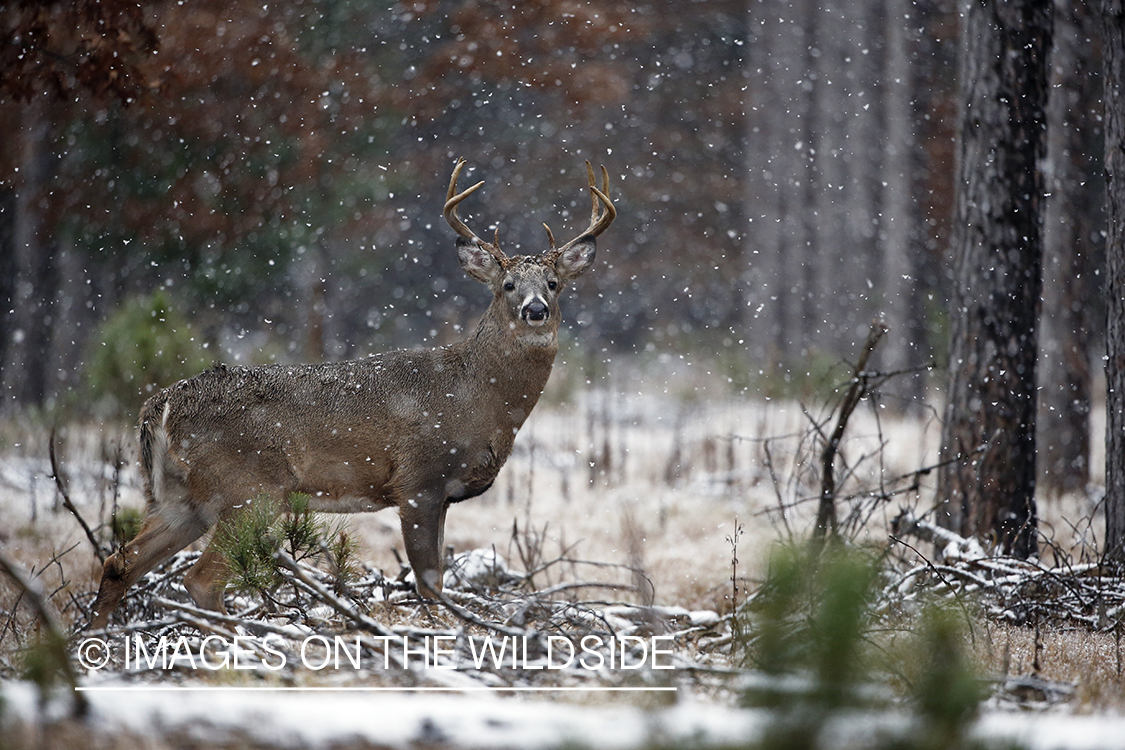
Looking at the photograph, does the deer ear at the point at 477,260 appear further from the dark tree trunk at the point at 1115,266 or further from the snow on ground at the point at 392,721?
the dark tree trunk at the point at 1115,266

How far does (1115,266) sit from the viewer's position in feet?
17.0

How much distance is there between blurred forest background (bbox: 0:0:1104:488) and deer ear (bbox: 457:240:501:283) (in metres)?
1.76

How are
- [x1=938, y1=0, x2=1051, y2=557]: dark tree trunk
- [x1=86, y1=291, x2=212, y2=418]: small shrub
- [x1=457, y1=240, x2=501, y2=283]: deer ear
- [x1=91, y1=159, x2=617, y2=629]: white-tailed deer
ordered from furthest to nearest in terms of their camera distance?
1. [x1=86, y1=291, x2=212, y2=418]: small shrub
2. [x1=938, y1=0, x2=1051, y2=557]: dark tree trunk
3. [x1=457, y1=240, x2=501, y2=283]: deer ear
4. [x1=91, y1=159, x2=617, y2=629]: white-tailed deer

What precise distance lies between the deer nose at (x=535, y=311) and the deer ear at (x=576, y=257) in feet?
1.70

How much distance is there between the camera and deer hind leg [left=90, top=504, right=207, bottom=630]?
4371mm

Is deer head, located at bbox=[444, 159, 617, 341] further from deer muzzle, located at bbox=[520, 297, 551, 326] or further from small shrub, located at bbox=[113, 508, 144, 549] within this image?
small shrub, located at bbox=[113, 508, 144, 549]

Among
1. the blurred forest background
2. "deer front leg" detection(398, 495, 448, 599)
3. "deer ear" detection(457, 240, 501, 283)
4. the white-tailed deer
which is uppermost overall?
the blurred forest background

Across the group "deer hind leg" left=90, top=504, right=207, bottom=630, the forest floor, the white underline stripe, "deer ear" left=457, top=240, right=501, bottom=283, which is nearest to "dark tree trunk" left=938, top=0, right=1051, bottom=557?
the forest floor

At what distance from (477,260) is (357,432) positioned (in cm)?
115

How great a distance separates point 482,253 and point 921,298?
18.5m

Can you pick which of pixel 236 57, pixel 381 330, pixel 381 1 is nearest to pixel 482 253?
pixel 236 57

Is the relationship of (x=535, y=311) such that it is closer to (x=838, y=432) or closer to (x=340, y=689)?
(x=838, y=432)

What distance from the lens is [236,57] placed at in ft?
43.0

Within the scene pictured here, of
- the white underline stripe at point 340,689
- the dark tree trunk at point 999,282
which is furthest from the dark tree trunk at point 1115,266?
the white underline stripe at point 340,689
